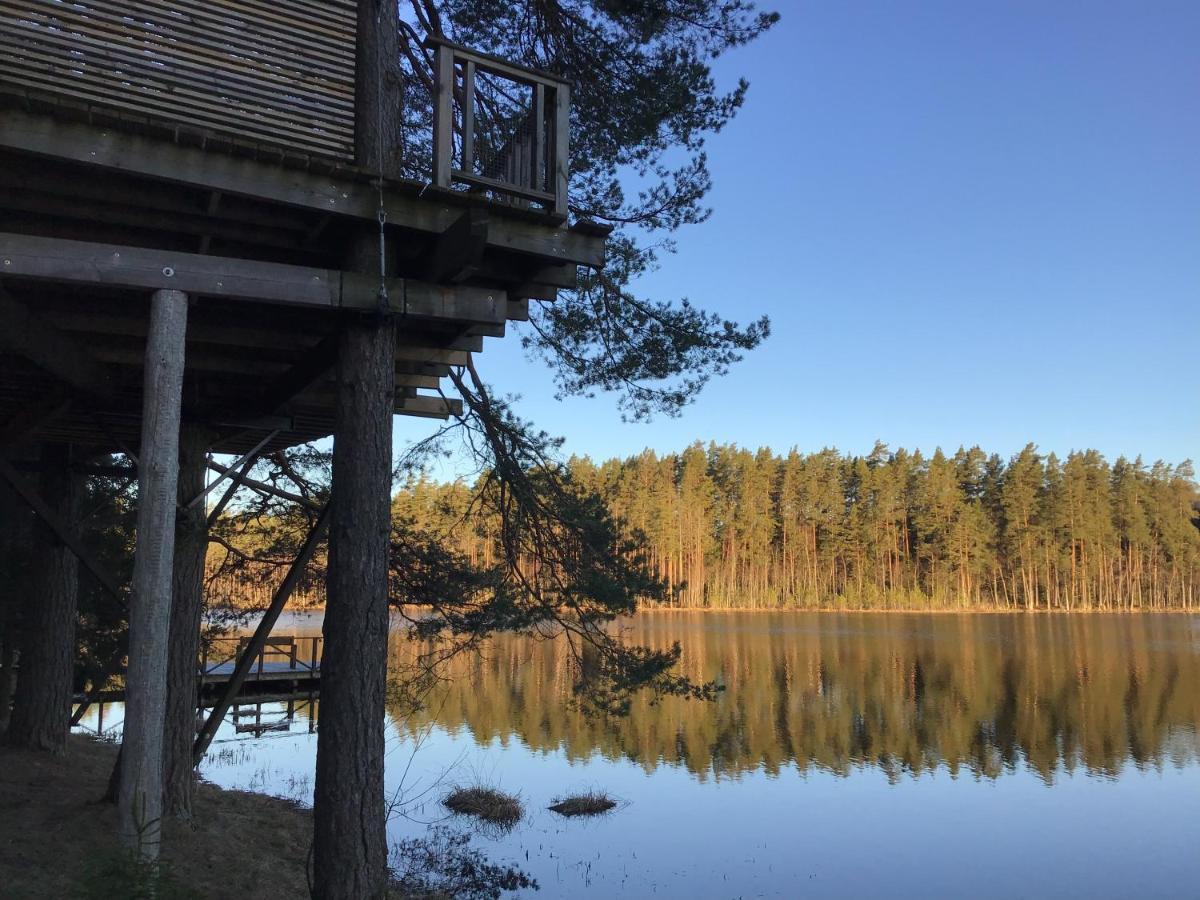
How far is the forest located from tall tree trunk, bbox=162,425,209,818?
53.0 m

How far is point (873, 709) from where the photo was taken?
20922 millimetres

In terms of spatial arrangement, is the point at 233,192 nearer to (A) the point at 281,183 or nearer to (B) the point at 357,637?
(A) the point at 281,183

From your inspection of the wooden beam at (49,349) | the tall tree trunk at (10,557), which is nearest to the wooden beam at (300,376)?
the wooden beam at (49,349)

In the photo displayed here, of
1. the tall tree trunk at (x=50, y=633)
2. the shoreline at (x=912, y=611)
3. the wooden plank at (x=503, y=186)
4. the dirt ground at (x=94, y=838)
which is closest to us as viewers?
the wooden plank at (x=503, y=186)

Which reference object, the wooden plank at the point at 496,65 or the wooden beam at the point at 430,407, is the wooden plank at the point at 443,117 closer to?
the wooden plank at the point at 496,65

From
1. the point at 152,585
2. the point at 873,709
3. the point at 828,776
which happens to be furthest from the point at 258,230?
the point at 873,709

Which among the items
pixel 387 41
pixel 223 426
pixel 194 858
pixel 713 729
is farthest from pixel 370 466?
pixel 713 729

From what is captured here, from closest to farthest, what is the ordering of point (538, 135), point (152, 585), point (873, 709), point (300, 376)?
point (152, 585), point (538, 135), point (300, 376), point (873, 709)

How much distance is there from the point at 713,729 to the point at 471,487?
10.9 meters

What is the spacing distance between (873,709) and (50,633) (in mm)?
17270

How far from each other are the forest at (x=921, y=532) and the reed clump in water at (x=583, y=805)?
46639 millimetres

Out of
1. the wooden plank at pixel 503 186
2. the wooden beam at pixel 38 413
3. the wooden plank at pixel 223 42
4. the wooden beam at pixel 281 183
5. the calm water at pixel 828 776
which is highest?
the wooden plank at pixel 223 42

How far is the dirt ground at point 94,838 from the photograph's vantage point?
569 cm

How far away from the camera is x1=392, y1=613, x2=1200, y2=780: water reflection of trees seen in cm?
1664
